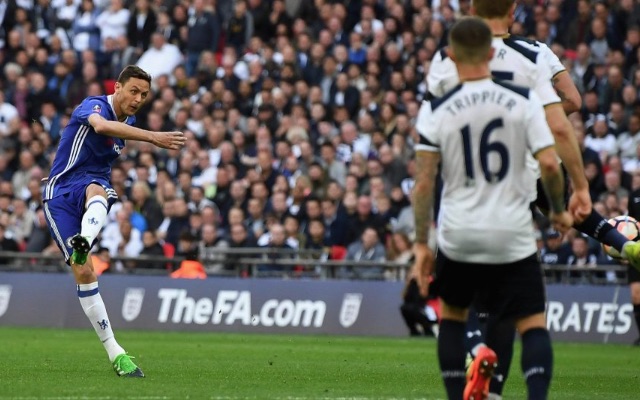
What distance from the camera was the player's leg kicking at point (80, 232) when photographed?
435 inches

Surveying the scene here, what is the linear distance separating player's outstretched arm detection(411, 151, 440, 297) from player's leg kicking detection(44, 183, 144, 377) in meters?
4.40

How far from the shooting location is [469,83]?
723cm

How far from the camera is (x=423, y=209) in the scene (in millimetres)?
7223

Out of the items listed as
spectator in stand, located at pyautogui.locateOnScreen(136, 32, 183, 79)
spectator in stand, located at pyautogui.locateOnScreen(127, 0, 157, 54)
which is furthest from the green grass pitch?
spectator in stand, located at pyautogui.locateOnScreen(127, 0, 157, 54)

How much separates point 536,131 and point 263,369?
5.98 meters

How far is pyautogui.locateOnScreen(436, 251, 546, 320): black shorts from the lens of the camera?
737 centimetres

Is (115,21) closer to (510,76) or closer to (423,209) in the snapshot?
(510,76)

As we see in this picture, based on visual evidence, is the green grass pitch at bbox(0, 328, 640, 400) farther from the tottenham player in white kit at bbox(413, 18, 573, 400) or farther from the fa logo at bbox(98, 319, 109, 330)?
the tottenham player in white kit at bbox(413, 18, 573, 400)

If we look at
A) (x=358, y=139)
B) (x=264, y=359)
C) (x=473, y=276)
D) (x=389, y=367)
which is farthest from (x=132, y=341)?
(x=473, y=276)

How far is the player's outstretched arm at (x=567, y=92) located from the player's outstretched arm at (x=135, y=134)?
9.53 feet

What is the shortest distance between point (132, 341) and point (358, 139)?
7457 mm

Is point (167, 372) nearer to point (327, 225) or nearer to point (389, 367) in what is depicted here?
point (389, 367)

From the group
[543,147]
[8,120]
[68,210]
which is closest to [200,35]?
[8,120]

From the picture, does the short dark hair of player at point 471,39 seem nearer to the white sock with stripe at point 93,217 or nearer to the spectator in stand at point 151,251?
the white sock with stripe at point 93,217
